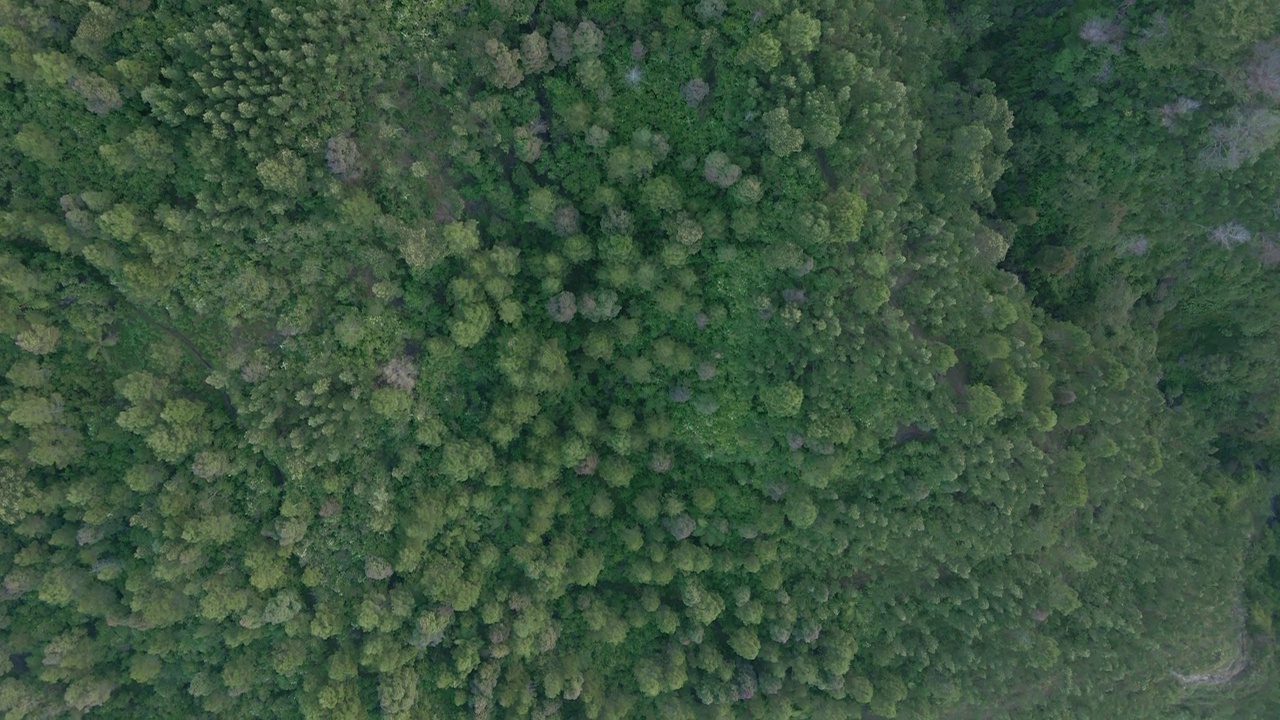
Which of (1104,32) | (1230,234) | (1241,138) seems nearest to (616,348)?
(1104,32)

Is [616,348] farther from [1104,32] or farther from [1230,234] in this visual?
[1230,234]

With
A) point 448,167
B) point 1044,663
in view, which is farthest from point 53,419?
point 1044,663

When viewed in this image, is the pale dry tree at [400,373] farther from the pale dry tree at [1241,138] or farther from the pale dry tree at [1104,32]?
the pale dry tree at [1241,138]

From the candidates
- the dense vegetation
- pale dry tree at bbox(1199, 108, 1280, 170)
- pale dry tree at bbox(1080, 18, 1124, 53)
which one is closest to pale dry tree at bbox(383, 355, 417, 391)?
the dense vegetation

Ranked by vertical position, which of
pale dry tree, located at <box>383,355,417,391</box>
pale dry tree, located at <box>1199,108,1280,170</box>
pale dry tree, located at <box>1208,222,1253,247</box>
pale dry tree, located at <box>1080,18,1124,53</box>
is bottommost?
pale dry tree, located at <box>383,355,417,391</box>

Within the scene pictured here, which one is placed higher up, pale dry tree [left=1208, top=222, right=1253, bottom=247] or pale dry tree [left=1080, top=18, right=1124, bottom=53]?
pale dry tree [left=1080, top=18, right=1124, bottom=53]

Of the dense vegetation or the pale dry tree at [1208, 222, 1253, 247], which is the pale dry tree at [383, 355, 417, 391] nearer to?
the dense vegetation

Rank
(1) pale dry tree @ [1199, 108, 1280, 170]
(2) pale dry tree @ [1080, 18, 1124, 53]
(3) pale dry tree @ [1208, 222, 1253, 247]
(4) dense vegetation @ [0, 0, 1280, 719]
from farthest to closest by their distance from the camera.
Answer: (3) pale dry tree @ [1208, 222, 1253, 247]
(2) pale dry tree @ [1080, 18, 1124, 53]
(1) pale dry tree @ [1199, 108, 1280, 170]
(4) dense vegetation @ [0, 0, 1280, 719]

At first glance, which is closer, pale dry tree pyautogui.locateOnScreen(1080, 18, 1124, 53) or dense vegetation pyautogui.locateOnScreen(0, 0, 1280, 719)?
dense vegetation pyautogui.locateOnScreen(0, 0, 1280, 719)

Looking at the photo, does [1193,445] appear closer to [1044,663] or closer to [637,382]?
[1044,663]
